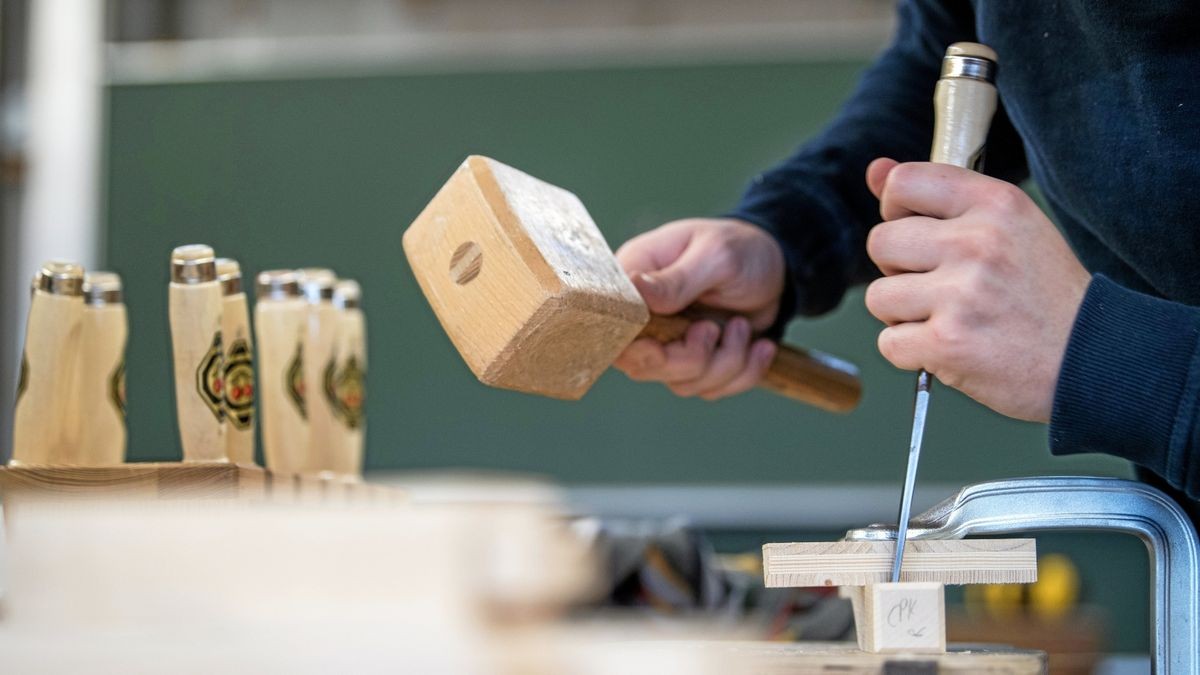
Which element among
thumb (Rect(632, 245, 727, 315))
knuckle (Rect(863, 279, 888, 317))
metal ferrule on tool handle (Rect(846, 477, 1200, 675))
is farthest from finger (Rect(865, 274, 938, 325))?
thumb (Rect(632, 245, 727, 315))

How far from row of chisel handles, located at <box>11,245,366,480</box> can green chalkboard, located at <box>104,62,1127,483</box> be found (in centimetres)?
198

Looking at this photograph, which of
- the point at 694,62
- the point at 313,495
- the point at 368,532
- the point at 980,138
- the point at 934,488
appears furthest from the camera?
the point at 694,62

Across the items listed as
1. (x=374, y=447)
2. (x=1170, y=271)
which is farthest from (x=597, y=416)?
(x=1170, y=271)

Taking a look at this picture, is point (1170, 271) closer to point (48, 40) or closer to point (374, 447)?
point (374, 447)

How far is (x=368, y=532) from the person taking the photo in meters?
0.36

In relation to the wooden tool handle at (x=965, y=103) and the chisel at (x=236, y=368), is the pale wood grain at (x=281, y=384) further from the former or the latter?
the wooden tool handle at (x=965, y=103)

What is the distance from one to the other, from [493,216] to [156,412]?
99.8 inches

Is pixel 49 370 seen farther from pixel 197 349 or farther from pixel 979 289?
pixel 979 289

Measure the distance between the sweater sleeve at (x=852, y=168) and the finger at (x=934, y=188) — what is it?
359mm

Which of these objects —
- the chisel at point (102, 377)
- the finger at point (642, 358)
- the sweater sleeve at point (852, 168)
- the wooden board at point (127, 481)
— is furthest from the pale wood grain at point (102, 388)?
the sweater sleeve at point (852, 168)

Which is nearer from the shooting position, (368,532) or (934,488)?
(368,532)

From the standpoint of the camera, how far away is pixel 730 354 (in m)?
1.06

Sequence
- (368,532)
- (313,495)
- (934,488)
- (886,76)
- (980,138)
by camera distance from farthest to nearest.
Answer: (934,488)
(886,76)
(313,495)
(980,138)
(368,532)

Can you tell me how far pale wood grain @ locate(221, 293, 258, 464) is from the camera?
3.25 feet
